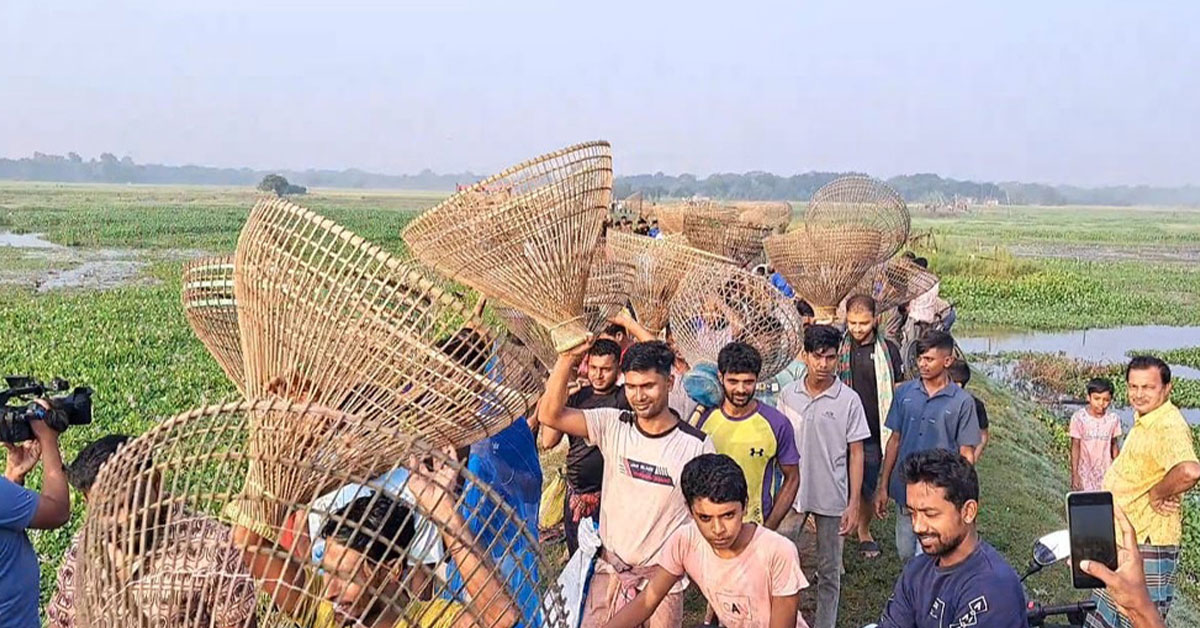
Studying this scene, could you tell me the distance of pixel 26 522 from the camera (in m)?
2.84

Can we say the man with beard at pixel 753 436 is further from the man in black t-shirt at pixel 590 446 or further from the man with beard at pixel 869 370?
the man with beard at pixel 869 370

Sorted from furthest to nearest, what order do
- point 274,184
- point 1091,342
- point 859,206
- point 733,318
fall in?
point 1091,342 < point 274,184 < point 859,206 < point 733,318

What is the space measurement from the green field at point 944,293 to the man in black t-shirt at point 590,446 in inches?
56.8

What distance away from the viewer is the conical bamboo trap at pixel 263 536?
160 cm

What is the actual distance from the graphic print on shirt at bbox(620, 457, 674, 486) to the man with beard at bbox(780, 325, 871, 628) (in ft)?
4.53

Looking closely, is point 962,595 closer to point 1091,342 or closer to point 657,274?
point 657,274

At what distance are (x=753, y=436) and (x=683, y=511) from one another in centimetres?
62

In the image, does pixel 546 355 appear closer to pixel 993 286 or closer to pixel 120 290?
pixel 120 290

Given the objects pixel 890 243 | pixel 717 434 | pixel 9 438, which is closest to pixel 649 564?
pixel 717 434

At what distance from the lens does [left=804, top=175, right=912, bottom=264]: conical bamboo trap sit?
10.1 meters

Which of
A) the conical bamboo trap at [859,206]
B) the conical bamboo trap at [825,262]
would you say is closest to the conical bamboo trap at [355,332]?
the conical bamboo trap at [825,262]

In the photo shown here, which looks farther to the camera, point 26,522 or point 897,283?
point 897,283

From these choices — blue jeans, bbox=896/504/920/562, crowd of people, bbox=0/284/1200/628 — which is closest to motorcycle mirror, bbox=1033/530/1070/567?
crowd of people, bbox=0/284/1200/628

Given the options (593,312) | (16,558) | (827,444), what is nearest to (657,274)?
(593,312)
